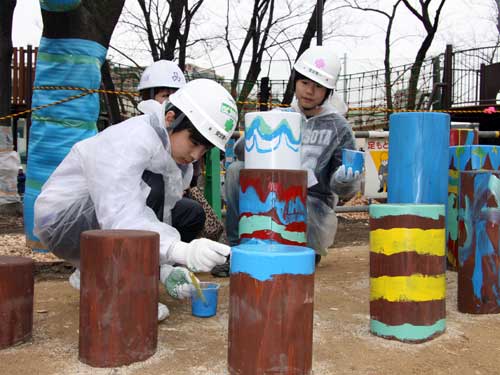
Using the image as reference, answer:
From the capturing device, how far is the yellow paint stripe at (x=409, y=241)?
2174 mm

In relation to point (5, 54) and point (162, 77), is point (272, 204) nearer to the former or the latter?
point (162, 77)

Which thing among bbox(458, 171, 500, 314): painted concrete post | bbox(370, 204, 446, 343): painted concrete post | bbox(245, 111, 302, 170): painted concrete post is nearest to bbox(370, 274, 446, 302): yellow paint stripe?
bbox(370, 204, 446, 343): painted concrete post

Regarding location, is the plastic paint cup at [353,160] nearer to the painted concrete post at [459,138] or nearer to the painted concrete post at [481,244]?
the painted concrete post at [481,244]

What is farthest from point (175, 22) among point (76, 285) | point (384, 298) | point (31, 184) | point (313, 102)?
point (384, 298)

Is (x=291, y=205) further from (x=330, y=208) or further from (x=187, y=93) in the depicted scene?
(x=330, y=208)

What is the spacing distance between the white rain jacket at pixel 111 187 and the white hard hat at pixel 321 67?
109 cm

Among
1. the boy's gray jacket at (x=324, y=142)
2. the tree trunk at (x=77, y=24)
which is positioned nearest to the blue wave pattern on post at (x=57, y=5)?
the tree trunk at (x=77, y=24)

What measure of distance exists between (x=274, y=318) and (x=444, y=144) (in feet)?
4.98

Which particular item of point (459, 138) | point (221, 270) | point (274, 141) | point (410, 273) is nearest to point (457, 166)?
point (459, 138)

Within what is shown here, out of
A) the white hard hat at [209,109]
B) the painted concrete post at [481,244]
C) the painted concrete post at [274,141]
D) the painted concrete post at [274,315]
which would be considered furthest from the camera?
the painted concrete post at [274,141]

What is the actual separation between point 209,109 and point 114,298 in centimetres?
90

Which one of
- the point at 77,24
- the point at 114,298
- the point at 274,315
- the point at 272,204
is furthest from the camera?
the point at 77,24

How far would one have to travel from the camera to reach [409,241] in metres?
2.18

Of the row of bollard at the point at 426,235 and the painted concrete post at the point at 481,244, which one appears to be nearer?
the row of bollard at the point at 426,235
